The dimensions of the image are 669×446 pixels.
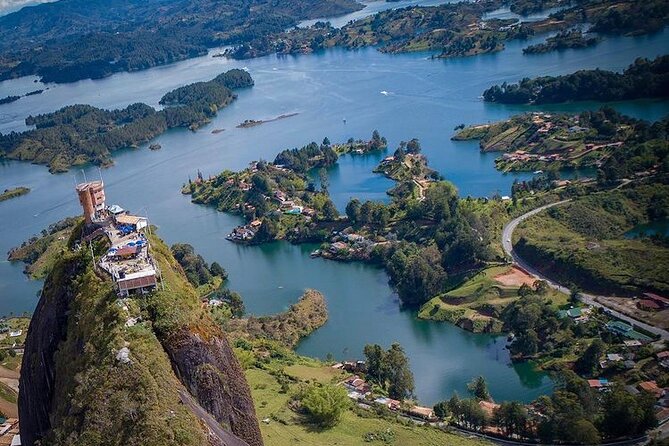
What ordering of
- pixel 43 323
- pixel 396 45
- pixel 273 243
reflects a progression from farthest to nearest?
pixel 396 45
pixel 273 243
pixel 43 323

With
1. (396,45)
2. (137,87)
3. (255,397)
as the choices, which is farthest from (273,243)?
(137,87)

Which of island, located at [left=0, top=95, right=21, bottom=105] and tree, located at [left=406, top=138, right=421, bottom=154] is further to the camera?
island, located at [left=0, top=95, right=21, bottom=105]

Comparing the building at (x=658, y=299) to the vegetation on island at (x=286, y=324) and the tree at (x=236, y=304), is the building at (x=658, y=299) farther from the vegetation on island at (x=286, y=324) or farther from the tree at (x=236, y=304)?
the tree at (x=236, y=304)

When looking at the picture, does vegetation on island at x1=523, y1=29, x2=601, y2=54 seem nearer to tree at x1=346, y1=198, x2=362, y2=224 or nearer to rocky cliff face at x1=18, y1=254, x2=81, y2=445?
tree at x1=346, y1=198, x2=362, y2=224

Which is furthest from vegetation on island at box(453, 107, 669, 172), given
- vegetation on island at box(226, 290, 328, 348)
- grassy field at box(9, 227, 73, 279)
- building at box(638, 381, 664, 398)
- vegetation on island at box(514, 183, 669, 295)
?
grassy field at box(9, 227, 73, 279)

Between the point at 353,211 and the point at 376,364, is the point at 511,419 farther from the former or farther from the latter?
the point at 353,211

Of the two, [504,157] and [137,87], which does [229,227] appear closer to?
[504,157]
